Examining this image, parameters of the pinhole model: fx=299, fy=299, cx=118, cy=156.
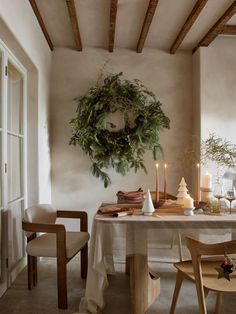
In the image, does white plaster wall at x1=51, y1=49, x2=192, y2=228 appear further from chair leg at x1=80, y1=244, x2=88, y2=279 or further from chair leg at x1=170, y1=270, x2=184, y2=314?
chair leg at x1=170, y1=270, x2=184, y2=314

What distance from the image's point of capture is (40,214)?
2.82 metres

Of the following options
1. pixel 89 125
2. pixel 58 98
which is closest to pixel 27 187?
pixel 89 125

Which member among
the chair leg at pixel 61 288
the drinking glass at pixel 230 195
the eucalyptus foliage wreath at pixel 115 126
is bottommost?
the chair leg at pixel 61 288

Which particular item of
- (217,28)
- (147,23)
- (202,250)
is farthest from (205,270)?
(217,28)

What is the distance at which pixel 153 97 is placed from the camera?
13.1 ft

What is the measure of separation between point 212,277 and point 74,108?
2796 mm

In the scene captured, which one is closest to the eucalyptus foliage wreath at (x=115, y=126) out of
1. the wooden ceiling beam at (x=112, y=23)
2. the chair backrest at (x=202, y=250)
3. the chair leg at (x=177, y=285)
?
the wooden ceiling beam at (x=112, y=23)

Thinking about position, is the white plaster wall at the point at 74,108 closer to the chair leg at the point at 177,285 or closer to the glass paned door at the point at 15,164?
the glass paned door at the point at 15,164

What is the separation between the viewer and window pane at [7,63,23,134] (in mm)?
2854

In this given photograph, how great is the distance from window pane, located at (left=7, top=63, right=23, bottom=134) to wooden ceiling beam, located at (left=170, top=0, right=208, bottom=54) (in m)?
1.87

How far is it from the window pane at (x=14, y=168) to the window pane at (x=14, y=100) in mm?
123

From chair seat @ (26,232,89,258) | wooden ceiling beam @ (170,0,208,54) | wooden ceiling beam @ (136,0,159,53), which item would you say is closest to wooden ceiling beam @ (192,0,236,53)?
wooden ceiling beam @ (170,0,208,54)

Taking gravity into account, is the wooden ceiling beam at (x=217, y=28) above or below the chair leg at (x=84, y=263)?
above

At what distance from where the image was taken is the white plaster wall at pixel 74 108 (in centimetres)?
398
